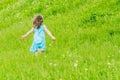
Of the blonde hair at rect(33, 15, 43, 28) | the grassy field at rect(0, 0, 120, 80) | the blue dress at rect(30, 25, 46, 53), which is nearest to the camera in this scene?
the grassy field at rect(0, 0, 120, 80)

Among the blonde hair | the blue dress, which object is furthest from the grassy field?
the blonde hair

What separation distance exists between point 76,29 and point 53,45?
163cm

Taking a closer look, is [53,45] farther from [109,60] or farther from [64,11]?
[64,11]

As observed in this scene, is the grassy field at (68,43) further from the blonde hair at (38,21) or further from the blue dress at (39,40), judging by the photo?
the blonde hair at (38,21)

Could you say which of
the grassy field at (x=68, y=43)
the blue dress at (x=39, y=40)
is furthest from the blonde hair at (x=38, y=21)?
the grassy field at (x=68, y=43)

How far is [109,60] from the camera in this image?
9102 mm

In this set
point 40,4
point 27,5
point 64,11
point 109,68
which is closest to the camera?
point 109,68

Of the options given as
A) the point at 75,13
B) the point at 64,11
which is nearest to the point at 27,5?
the point at 64,11

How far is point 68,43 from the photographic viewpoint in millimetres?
12156

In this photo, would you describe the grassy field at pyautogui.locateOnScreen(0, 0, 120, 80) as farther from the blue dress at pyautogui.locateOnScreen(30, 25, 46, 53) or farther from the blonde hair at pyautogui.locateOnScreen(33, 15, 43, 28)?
the blonde hair at pyautogui.locateOnScreen(33, 15, 43, 28)

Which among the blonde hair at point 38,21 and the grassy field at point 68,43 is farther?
the blonde hair at point 38,21

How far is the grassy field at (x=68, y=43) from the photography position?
27.5ft

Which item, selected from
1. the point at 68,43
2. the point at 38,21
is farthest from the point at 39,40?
the point at 68,43

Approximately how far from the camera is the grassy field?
27.5 ft
